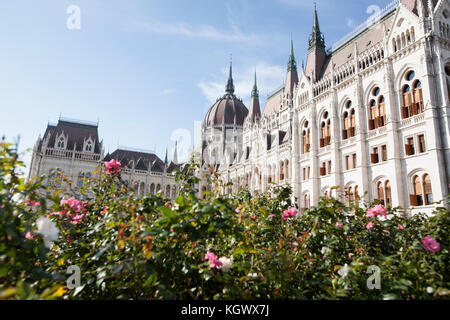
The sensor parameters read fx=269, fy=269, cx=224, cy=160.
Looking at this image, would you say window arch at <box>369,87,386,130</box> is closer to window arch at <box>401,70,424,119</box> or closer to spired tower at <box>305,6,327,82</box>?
window arch at <box>401,70,424,119</box>

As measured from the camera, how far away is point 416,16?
69.3 ft

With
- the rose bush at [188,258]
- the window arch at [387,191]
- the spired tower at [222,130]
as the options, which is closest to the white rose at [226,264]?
the rose bush at [188,258]

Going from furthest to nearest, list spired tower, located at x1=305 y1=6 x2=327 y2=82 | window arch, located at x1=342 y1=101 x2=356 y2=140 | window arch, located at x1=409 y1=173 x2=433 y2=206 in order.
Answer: spired tower, located at x1=305 y1=6 x2=327 y2=82
window arch, located at x1=342 y1=101 x2=356 y2=140
window arch, located at x1=409 y1=173 x2=433 y2=206

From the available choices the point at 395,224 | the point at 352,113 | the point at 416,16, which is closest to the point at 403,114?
the point at 352,113

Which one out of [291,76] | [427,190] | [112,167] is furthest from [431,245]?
[291,76]

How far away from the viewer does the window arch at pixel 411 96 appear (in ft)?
67.1

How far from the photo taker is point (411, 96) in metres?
20.9

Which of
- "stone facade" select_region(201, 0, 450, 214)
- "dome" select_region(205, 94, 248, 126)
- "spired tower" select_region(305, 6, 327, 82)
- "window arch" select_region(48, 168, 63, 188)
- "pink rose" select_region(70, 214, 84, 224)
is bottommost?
"pink rose" select_region(70, 214, 84, 224)

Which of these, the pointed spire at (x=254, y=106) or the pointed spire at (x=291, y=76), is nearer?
the pointed spire at (x=291, y=76)

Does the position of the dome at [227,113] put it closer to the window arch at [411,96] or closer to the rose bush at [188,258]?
the window arch at [411,96]

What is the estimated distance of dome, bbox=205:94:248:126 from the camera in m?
65.4

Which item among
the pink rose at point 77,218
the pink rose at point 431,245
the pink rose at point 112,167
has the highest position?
the pink rose at point 112,167

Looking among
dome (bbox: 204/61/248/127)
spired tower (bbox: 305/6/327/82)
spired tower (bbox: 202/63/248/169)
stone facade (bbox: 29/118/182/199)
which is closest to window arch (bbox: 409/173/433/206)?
spired tower (bbox: 305/6/327/82)
